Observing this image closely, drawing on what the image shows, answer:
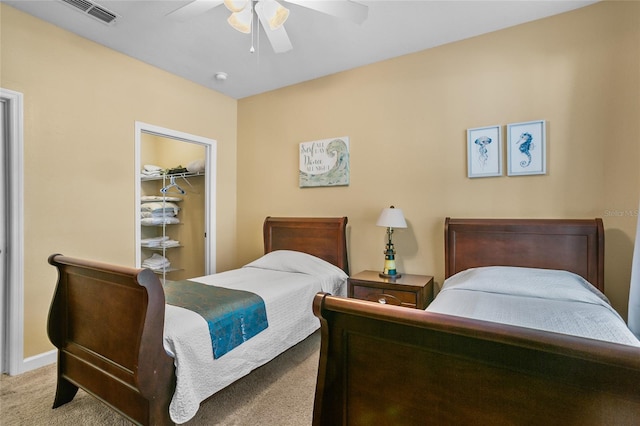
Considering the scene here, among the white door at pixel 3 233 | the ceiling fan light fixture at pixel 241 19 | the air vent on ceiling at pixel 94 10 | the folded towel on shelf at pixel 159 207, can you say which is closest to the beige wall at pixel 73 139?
the white door at pixel 3 233

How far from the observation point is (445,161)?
9.12 feet

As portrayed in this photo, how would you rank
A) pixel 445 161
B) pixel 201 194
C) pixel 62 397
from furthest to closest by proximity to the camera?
pixel 201 194 → pixel 445 161 → pixel 62 397

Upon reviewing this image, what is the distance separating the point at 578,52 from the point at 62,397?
428 cm

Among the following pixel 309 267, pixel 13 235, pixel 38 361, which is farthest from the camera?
pixel 309 267

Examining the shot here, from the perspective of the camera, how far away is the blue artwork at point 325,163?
3291 millimetres

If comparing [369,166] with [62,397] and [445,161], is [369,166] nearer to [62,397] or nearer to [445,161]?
[445,161]

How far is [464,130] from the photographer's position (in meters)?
2.70

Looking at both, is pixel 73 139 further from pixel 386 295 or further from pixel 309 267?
pixel 386 295

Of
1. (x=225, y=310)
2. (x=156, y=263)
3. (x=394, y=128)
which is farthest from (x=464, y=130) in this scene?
(x=156, y=263)

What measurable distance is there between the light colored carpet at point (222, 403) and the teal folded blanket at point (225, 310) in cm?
42

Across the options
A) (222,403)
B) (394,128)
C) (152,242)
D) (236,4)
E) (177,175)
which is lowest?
(222,403)

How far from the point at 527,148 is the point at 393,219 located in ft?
3.88

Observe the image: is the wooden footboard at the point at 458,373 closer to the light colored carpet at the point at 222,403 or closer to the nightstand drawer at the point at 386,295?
the light colored carpet at the point at 222,403

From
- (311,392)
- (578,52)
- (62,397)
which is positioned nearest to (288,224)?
(311,392)
